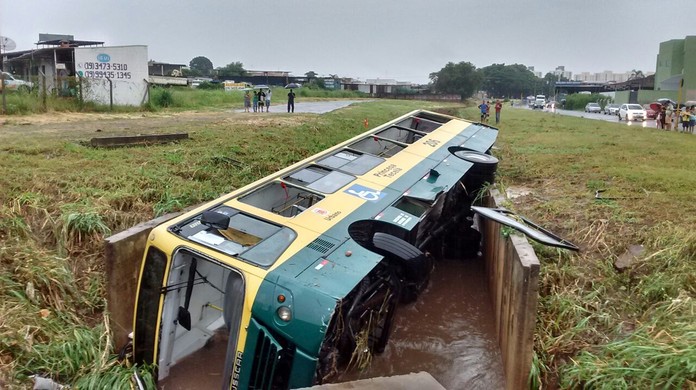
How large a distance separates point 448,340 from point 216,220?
3421 mm

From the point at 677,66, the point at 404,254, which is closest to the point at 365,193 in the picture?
the point at 404,254

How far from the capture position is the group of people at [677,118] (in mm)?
22156

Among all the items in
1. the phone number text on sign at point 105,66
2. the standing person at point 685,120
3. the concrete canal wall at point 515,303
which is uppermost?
the phone number text on sign at point 105,66

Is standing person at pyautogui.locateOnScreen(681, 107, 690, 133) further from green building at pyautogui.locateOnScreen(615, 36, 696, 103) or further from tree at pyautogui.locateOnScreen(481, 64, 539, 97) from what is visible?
tree at pyautogui.locateOnScreen(481, 64, 539, 97)

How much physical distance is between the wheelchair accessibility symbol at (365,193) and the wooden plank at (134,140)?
23.2 ft

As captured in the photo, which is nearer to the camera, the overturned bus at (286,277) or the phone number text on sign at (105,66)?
the overturned bus at (286,277)

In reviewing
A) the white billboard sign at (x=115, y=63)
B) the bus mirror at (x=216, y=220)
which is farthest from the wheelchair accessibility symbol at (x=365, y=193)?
the white billboard sign at (x=115, y=63)

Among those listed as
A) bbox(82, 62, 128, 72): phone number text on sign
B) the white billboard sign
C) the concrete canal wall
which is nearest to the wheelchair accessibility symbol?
the concrete canal wall

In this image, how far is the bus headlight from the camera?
13.5 feet

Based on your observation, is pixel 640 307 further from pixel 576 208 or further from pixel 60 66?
pixel 60 66

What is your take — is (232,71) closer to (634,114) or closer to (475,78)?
(475,78)

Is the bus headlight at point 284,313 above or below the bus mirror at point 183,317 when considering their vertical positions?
above

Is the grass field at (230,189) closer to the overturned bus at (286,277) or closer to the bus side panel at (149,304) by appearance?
the bus side panel at (149,304)

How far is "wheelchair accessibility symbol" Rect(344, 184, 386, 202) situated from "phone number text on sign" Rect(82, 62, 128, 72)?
23.2 m
